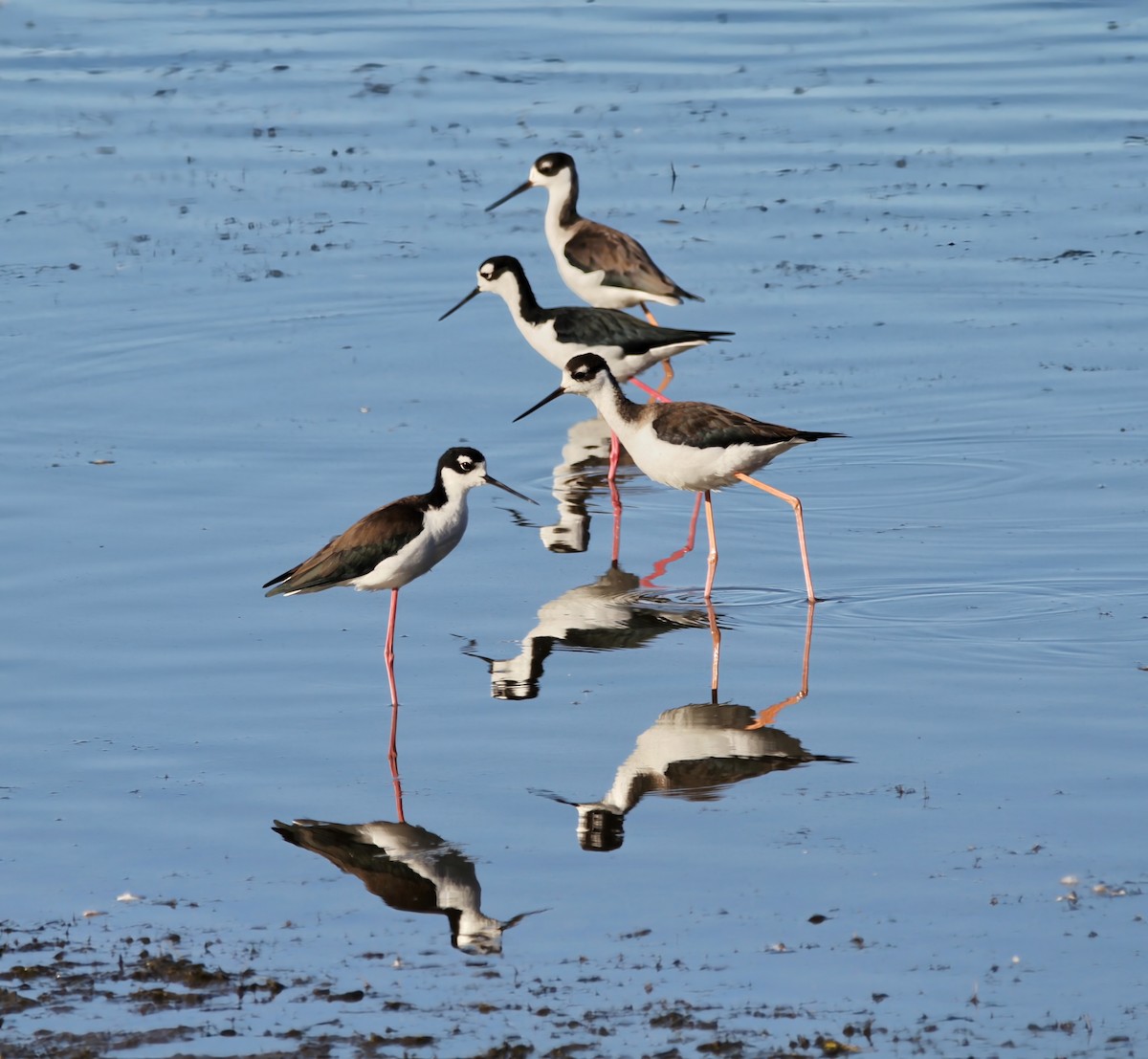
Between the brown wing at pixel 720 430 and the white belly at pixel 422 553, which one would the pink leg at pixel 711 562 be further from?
the white belly at pixel 422 553

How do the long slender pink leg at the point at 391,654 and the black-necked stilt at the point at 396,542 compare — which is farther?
the black-necked stilt at the point at 396,542

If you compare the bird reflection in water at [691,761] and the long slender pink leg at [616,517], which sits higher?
the long slender pink leg at [616,517]

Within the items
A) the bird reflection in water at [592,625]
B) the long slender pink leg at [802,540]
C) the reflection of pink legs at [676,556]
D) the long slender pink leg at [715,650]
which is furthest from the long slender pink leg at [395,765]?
the long slender pink leg at [802,540]

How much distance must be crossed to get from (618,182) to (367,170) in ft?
8.02

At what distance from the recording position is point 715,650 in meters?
9.29

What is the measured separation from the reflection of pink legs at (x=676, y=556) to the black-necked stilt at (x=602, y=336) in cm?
185

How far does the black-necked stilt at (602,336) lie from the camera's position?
1330 cm

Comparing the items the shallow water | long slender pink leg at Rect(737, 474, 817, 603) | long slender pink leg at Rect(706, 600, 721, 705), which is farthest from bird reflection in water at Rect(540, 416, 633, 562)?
long slender pink leg at Rect(706, 600, 721, 705)

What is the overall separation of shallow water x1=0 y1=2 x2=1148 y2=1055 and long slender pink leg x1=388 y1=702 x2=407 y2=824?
0.04 m

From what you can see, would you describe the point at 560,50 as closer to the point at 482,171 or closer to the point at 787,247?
the point at 482,171

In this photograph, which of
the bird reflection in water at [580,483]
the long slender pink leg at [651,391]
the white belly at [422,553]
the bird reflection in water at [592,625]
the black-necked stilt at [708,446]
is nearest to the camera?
the white belly at [422,553]

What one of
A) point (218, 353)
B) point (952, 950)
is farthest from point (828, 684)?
point (218, 353)

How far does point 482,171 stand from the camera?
18.9 meters

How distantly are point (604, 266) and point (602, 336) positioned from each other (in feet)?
5.26
